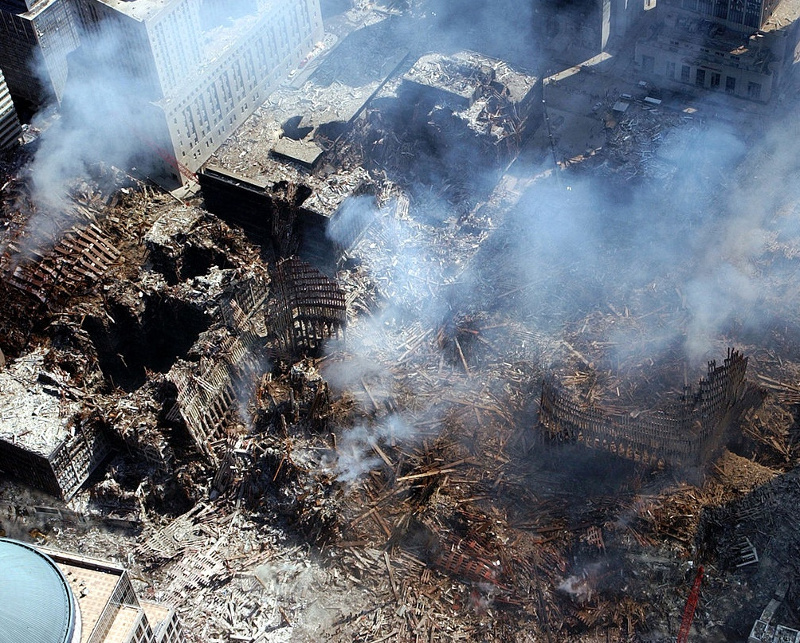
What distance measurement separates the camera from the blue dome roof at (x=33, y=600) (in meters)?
27.6

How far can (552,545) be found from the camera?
35969 mm

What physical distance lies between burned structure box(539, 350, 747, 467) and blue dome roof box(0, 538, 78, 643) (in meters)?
18.4

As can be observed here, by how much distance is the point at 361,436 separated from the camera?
39562mm

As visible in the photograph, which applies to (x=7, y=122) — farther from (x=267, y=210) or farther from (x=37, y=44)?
(x=267, y=210)

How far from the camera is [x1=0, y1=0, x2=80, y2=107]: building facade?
50.7 m

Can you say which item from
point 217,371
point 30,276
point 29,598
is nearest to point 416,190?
point 217,371

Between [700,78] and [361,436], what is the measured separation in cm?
3047

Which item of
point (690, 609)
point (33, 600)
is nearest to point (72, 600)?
point (33, 600)

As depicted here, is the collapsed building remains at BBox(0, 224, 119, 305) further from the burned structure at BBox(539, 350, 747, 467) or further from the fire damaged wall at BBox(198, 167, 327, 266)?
the burned structure at BBox(539, 350, 747, 467)

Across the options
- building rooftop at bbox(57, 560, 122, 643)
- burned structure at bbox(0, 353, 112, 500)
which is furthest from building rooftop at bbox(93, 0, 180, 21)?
building rooftop at bbox(57, 560, 122, 643)

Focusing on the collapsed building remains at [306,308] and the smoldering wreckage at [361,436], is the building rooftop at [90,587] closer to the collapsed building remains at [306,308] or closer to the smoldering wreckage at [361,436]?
the smoldering wreckage at [361,436]

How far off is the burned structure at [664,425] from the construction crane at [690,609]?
4447mm

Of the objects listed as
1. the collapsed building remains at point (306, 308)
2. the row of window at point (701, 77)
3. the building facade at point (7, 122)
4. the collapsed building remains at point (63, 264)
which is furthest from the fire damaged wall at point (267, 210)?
the row of window at point (701, 77)

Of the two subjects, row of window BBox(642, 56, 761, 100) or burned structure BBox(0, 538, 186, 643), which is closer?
burned structure BBox(0, 538, 186, 643)
